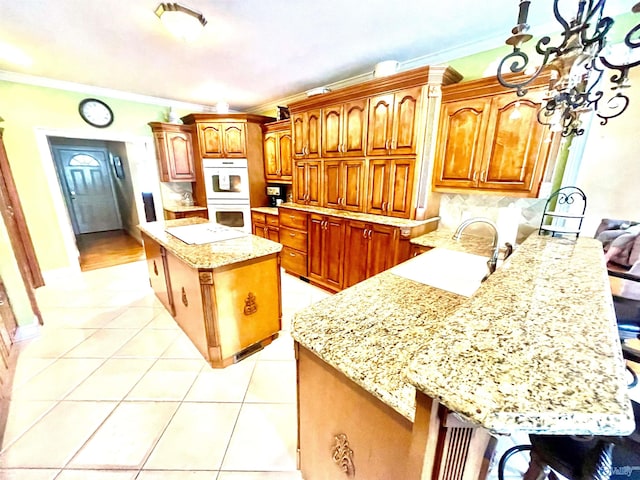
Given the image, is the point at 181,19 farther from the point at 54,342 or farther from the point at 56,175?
the point at 56,175

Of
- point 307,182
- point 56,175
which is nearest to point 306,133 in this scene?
point 307,182

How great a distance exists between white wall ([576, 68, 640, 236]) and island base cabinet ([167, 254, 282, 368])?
7.95ft

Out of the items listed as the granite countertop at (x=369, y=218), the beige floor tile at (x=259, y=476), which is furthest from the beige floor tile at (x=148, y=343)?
the granite countertop at (x=369, y=218)

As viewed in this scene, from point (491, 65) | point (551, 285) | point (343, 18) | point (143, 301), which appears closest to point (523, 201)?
point (491, 65)

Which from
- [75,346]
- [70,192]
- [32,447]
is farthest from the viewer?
[70,192]

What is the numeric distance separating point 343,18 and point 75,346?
3.36m

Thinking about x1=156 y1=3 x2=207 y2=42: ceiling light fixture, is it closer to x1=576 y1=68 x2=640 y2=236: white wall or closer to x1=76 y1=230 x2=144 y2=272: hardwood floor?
x1=576 y1=68 x2=640 y2=236: white wall

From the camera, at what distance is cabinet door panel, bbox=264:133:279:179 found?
13.0ft

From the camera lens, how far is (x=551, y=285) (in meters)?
0.85

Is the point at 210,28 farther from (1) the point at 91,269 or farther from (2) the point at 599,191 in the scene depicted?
(1) the point at 91,269

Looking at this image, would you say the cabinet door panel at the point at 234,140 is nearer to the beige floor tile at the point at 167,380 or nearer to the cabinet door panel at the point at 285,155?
the cabinet door panel at the point at 285,155

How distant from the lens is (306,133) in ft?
10.2

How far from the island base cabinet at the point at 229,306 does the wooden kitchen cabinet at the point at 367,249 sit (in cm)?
96

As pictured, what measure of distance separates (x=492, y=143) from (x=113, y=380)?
334cm
